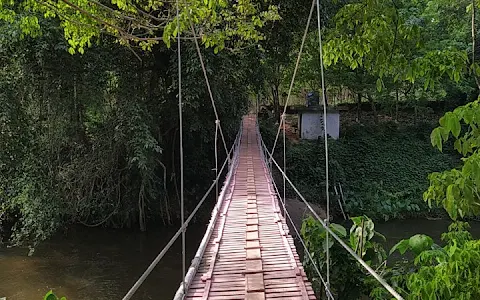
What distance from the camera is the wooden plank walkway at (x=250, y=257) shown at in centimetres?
197

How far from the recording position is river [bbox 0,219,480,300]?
539 centimetres

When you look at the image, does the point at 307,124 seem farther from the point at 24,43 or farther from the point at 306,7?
the point at 24,43

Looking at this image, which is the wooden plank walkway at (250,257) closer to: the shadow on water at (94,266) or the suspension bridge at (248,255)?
the suspension bridge at (248,255)

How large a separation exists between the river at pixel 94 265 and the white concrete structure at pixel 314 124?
11.8 feet

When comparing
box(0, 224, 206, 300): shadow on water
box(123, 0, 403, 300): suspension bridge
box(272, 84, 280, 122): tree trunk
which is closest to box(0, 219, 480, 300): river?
box(0, 224, 206, 300): shadow on water

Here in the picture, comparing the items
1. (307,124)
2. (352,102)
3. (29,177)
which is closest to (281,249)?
(29,177)

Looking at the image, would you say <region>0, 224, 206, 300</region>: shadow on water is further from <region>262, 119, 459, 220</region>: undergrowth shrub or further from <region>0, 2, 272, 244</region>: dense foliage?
<region>262, 119, 459, 220</region>: undergrowth shrub

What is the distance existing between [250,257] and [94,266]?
429cm

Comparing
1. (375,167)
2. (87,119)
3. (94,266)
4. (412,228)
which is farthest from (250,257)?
(375,167)

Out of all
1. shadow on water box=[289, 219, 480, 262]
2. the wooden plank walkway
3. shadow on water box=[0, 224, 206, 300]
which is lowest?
shadow on water box=[289, 219, 480, 262]

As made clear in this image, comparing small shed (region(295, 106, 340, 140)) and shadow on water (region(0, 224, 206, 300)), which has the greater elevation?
small shed (region(295, 106, 340, 140))

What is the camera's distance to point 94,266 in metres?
6.13

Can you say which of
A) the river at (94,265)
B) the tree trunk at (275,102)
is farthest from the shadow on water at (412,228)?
the tree trunk at (275,102)

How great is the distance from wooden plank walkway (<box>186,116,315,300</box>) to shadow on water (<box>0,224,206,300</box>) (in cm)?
227
